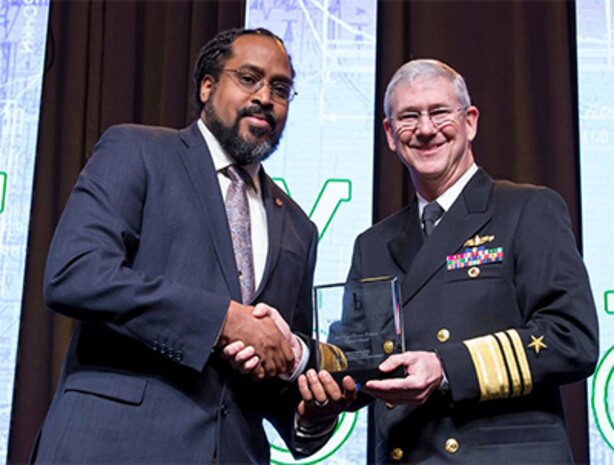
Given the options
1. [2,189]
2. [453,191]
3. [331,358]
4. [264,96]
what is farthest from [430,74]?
[2,189]

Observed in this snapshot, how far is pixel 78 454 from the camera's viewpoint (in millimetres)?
1803

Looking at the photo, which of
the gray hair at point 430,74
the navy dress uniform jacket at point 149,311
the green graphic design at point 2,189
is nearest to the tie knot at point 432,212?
the gray hair at point 430,74

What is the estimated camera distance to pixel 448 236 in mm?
2053

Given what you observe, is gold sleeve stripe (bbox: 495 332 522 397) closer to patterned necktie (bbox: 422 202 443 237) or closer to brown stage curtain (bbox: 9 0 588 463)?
patterned necktie (bbox: 422 202 443 237)

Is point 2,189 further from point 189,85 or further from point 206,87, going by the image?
point 206,87

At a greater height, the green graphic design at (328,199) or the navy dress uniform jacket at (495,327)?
the green graphic design at (328,199)

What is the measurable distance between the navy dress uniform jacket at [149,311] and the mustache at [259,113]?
161 mm

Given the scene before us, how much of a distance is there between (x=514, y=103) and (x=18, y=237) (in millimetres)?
1808

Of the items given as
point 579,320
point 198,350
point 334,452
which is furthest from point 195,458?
point 334,452

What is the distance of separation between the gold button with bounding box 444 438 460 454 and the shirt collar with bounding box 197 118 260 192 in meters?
0.78

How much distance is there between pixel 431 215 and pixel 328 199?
104 centimetres

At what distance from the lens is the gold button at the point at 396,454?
1.94m

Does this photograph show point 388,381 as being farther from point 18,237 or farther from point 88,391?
point 18,237

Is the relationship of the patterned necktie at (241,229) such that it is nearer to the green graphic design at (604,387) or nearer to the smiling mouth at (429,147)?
the smiling mouth at (429,147)
